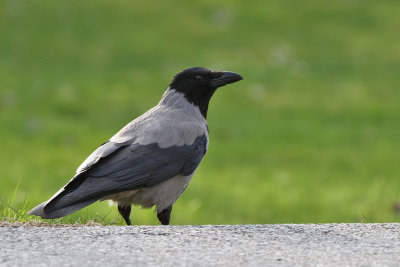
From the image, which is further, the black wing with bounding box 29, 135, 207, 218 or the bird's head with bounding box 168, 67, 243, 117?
the bird's head with bounding box 168, 67, 243, 117

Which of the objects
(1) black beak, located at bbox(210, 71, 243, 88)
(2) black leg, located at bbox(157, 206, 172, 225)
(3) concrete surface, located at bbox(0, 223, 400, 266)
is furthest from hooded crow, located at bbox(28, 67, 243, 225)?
(3) concrete surface, located at bbox(0, 223, 400, 266)

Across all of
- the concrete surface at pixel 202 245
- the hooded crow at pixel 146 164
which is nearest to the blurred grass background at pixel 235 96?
the hooded crow at pixel 146 164

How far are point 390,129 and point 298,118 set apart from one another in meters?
1.66

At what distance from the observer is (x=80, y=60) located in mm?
18031

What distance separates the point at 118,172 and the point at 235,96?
34.3ft

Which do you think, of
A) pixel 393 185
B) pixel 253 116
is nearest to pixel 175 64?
pixel 253 116

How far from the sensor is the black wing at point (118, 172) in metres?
5.61

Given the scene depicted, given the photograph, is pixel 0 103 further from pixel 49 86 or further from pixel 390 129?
pixel 390 129

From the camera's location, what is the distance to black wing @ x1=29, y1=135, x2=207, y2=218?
561 centimetres

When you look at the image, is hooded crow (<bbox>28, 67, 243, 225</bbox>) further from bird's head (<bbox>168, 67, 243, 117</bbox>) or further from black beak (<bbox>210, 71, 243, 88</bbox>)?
black beak (<bbox>210, 71, 243, 88</bbox>)

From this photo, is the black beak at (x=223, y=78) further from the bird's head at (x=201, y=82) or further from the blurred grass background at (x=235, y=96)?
the blurred grass background at (x=235, y=96)

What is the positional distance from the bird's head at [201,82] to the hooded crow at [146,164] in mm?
23

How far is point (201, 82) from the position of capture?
6.96 meters

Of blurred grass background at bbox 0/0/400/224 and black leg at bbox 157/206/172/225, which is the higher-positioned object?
blurred grass background at bbox 0/0/400/224
